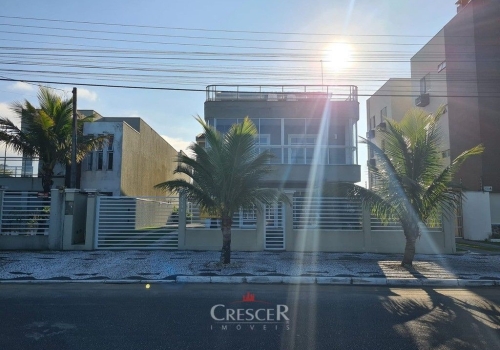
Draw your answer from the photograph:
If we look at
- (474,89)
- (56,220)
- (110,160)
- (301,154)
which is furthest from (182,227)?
(474,89)

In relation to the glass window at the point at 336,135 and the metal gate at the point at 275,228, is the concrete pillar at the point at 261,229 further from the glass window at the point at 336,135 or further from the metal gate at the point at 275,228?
the glass window at the point at 336,135

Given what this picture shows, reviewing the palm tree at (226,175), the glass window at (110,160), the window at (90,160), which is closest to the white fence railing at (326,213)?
the palm tree at (226,175)

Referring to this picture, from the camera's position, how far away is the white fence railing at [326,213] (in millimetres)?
13211

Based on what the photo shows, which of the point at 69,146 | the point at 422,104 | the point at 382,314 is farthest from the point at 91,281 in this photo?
the point at 422,104

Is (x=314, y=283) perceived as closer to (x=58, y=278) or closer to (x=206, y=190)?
(x=206, y=190)

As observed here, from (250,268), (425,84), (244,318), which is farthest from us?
(425,84)

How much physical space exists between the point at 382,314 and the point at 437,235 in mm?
8529

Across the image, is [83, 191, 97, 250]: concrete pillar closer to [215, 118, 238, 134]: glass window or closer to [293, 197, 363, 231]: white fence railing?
[293, 197, 363, 231]: white fence railing

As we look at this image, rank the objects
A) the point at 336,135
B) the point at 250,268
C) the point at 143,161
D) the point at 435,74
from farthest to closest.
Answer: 1. the point at 143,161
2. the point at 435,74
3. the point at 336,135
4. the point at 250,268

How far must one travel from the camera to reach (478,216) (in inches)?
738

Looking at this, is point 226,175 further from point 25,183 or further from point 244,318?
point 25,183

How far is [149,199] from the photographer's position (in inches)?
541

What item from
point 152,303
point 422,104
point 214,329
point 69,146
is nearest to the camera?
point 214,329

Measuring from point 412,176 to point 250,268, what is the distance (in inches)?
202
